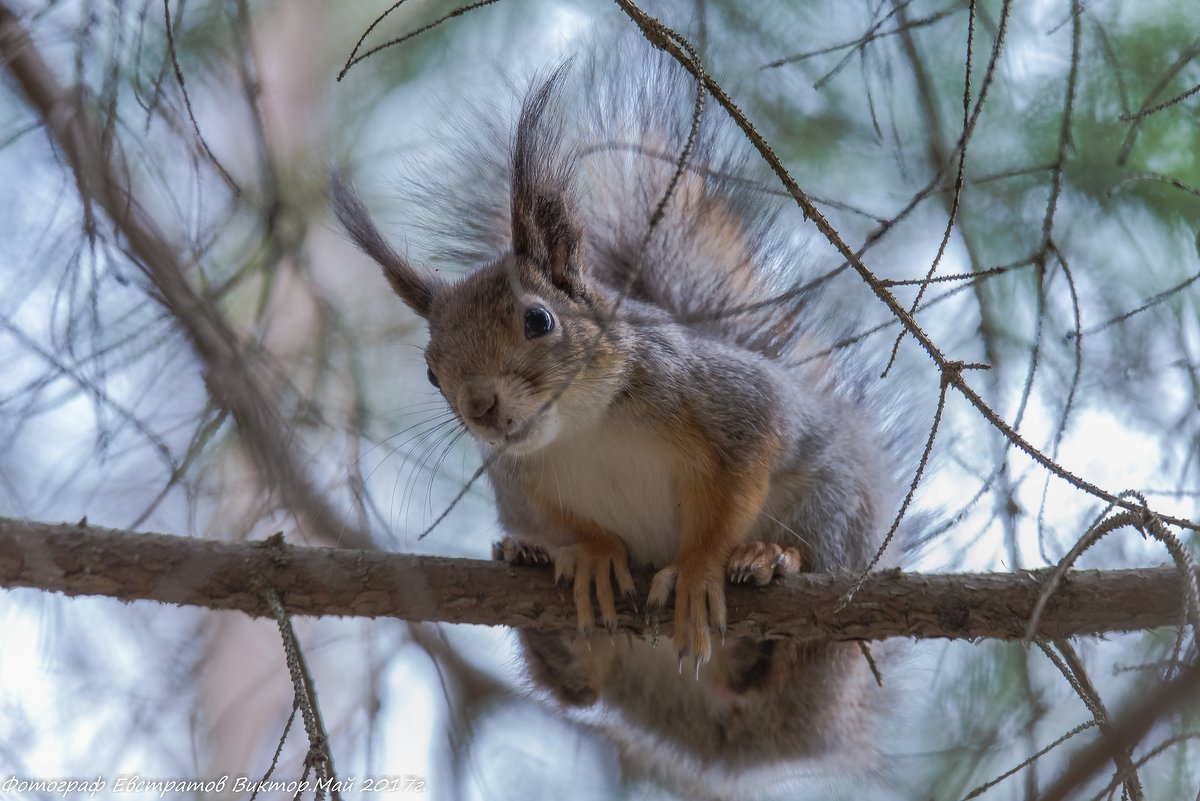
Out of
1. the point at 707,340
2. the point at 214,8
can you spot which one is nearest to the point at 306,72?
the point at 214,8

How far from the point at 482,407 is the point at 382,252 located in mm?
679

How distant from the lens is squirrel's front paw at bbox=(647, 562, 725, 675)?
2629mm

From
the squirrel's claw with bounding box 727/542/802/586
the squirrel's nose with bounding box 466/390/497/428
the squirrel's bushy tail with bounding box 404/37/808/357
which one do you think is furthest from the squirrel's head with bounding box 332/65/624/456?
the squirrel's claw with bounding box 727/542/802/586

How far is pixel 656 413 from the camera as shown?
9.40ft

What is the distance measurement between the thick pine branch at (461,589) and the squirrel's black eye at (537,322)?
554mm

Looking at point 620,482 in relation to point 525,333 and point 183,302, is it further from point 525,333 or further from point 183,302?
point 183,302

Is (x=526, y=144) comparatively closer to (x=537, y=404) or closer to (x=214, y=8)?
(x=537, y=404)

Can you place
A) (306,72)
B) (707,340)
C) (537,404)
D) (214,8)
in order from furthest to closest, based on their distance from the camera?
(306,72) → (707,340) → (214,8) → (537,404)

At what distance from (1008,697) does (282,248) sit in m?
2.37

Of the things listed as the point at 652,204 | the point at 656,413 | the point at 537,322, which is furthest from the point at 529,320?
the point at 652,204

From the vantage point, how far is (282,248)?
2.74 m

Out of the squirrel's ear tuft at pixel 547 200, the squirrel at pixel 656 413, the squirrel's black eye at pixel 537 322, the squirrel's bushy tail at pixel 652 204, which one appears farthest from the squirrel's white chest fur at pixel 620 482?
the squirrel's bushy tail at pixel 652 204

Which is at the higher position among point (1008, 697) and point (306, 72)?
point (306, 72)

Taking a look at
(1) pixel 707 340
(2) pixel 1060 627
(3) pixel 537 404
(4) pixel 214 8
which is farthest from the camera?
(1) pixel 707 340
